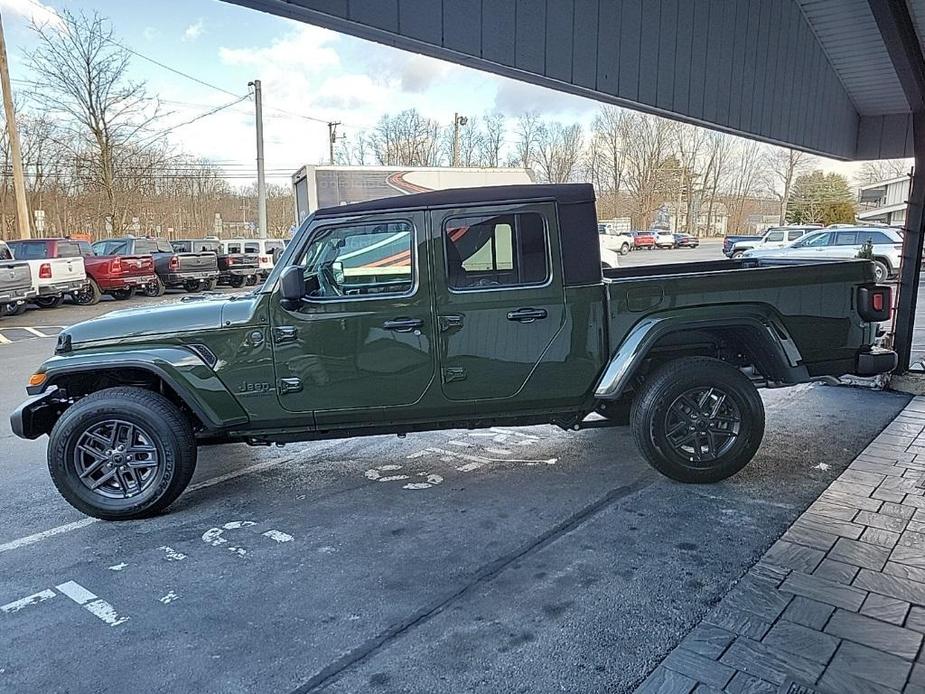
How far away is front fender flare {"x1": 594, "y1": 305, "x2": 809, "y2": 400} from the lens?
13.4 ft

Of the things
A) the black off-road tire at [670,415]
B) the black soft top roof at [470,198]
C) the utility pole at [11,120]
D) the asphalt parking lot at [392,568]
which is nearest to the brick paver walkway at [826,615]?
the asphalt parking lot at [392,568]

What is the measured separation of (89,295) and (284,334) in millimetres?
15048

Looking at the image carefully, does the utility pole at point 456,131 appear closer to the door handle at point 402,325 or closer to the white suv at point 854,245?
the white suv at point 854,245

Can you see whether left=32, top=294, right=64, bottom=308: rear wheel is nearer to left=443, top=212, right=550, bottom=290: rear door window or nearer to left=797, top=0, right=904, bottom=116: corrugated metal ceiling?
left=443, top=212, right=550, bottom=290: rear door window

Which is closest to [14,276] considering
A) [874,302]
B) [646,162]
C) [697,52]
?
[697,52]

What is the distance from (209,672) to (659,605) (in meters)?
1.88

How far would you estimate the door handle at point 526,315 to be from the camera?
4.07 m

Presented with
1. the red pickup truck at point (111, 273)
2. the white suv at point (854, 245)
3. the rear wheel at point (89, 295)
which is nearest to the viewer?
the rear wheel at point (89, 295)

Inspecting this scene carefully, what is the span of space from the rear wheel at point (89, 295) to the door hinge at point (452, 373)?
596 inches

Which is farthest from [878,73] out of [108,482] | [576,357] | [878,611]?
[108,482]

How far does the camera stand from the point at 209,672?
2.52 meters

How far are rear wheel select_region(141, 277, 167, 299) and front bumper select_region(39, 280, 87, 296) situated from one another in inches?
88.6

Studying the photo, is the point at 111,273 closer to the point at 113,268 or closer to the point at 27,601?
the point at 113,268

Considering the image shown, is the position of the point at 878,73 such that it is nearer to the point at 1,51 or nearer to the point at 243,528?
the point at 243,528
